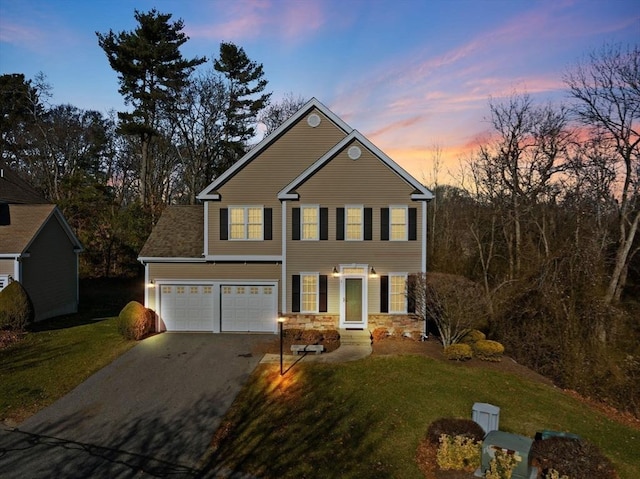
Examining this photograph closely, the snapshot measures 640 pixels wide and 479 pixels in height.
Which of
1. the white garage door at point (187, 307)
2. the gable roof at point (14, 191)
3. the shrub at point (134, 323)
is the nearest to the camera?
the shrub at point (134, 323)

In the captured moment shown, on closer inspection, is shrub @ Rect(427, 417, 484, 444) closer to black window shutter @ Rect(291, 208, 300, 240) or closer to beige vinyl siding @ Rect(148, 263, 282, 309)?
black window shutter @ Rect(291, 208, 300, 240)

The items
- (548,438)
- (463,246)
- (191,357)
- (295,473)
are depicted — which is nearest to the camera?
(295,473)

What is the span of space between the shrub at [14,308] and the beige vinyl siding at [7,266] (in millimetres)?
1072

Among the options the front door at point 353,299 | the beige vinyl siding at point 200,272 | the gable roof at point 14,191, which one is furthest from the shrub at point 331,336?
the gable roof at point 14,191

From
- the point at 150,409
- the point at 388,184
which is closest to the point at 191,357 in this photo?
the point at 150,409

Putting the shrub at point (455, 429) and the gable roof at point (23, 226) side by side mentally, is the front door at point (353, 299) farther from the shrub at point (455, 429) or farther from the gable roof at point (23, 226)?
the gable roof at point (23, 226)

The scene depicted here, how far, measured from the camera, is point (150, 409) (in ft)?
36.4

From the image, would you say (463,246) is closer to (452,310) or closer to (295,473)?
(452,310)

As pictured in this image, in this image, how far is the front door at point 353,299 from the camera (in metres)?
17.5

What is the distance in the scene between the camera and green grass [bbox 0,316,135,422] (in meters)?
11.6

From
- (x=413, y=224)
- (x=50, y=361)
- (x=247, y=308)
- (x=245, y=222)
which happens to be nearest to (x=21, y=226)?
(x=50, y=361)

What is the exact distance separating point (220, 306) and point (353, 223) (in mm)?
6854

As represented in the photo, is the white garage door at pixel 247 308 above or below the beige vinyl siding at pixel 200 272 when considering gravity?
below

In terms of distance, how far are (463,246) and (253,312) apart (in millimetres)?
18626
